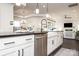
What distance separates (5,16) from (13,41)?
2960mm

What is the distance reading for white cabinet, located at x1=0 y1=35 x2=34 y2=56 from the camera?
1415mm

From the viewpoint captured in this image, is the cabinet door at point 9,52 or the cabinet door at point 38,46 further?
the cabinet door at point 38,46

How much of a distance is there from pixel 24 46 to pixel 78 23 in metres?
2.99

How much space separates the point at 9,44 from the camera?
4.94 ft

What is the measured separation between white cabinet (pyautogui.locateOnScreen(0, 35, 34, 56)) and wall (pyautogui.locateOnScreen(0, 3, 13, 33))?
2.27m

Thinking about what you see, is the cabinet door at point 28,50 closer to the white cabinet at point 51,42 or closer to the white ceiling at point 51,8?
the white cabinet at point 51,42

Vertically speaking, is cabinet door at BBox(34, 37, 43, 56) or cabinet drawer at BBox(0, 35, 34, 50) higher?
cabinet drawer at BBox(0, 35, 34, 50)

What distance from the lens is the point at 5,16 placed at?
14.4 ft

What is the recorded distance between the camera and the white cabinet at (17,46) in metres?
1.41

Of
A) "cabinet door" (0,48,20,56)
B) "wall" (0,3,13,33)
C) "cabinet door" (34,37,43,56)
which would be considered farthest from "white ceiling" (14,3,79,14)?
"cabinet door" (0,48,20,56)

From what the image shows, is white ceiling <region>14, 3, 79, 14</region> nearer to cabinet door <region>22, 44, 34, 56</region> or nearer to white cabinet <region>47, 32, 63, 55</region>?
white cabinet <region>47, 32, 63, 55</region>

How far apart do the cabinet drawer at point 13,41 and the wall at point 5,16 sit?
7.65ft

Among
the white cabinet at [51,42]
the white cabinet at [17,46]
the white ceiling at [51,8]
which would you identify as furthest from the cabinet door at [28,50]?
the white ceiling at [51,8]

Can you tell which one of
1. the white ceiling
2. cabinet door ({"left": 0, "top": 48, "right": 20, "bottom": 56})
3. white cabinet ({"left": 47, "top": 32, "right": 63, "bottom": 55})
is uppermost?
the white ceiling
